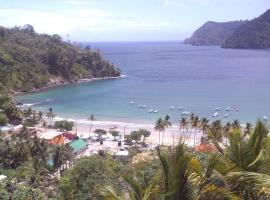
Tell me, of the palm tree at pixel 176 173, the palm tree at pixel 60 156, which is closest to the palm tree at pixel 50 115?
the palm tree at pixel 60 156

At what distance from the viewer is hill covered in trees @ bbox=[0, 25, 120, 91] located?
115625mm

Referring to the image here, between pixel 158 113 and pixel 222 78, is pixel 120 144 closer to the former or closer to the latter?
pixel 158 113

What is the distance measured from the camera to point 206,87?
121250 millimetres

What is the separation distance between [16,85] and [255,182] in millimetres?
110769

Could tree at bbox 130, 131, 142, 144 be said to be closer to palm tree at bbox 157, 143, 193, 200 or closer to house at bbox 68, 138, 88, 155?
house at bbox 68, 138, 88, 155

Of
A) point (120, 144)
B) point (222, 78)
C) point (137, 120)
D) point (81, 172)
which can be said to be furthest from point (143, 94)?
point (81, 172)

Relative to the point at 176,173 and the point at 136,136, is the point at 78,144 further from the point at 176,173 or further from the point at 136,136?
the point at 176,173

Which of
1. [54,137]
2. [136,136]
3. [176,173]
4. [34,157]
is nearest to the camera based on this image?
[176,173]

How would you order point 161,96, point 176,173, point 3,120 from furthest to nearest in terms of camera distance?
point 161,96, point 3,120, point 176,173

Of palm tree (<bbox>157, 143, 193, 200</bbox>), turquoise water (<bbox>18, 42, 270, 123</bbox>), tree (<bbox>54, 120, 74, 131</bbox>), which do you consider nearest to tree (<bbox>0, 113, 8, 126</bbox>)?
tree (<bbox>54, 120, 74, 131</bbox>)

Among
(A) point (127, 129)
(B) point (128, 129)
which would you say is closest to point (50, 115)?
(A) point (127, 129)

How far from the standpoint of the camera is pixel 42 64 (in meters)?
133

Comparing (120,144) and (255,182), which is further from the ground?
(255,182)

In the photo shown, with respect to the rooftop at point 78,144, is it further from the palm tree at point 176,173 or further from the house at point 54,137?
the palm tree at point 176,173
